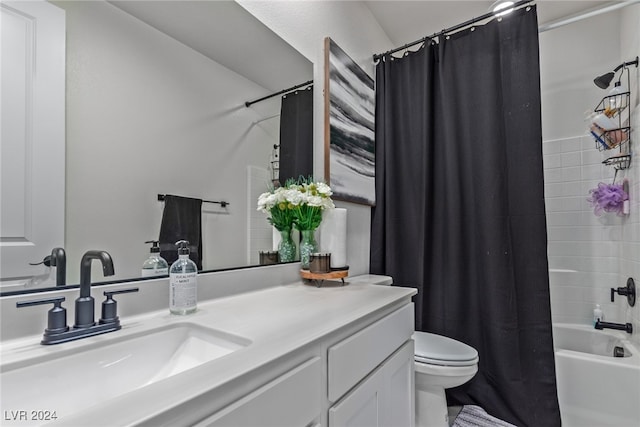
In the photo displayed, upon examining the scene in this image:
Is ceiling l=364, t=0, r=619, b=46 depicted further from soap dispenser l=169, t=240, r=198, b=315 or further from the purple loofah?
soap dispenser l=169, t=240, r=198, b=315

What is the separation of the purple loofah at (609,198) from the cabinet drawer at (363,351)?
1814 millimetres

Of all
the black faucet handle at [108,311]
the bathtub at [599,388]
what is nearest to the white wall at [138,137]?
the black faucet handle at [108,311]

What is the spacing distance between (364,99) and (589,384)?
198cm

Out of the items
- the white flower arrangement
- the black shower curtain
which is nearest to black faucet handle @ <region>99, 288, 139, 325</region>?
the white flower arrangement

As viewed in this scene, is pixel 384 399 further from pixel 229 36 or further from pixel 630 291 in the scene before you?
pixel 630 291

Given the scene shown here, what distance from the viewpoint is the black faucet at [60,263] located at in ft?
2.28

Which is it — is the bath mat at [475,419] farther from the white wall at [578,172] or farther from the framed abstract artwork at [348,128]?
the framed abstract artwork at [348,128]

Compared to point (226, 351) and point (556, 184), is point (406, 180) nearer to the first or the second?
point (556, 184)

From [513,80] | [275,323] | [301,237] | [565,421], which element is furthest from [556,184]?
[275,323]

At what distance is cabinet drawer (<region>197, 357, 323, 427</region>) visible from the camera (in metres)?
0.50

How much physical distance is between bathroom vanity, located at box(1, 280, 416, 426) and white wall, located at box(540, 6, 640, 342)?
199 cm

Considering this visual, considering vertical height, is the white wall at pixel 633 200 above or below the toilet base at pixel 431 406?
above

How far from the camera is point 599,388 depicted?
5.28 feet

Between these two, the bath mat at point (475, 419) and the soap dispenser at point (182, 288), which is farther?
the bath mat at point (475, 419)
